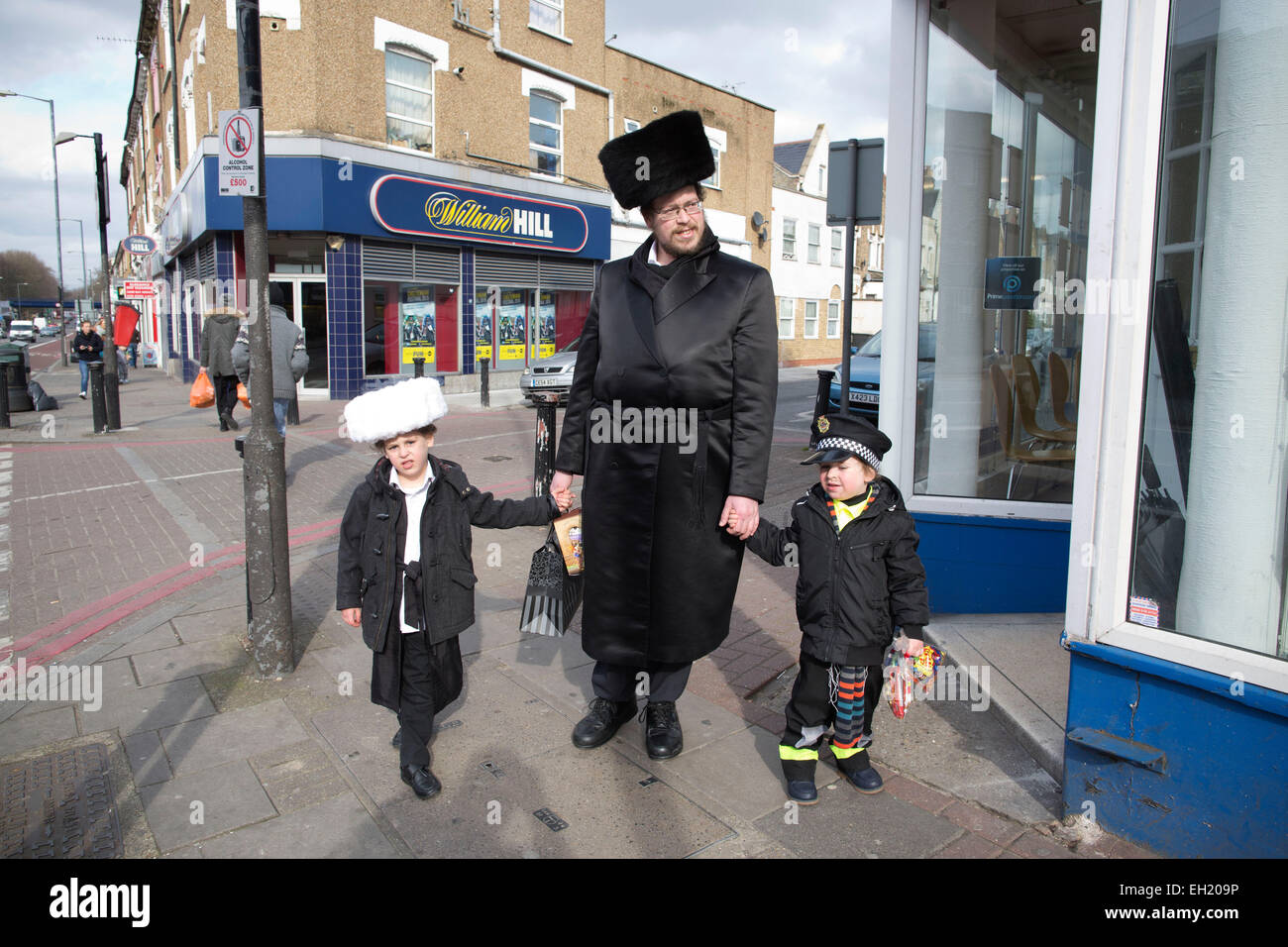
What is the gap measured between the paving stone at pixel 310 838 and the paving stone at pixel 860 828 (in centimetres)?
127

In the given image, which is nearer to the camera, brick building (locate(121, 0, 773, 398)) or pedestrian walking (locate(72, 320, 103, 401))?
brick building (locate(121, 0, 773, 398))

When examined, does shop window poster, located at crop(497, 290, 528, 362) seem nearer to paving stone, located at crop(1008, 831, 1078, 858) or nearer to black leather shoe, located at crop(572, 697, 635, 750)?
black leather shoe, located at crop(572, 697, 635, 750)

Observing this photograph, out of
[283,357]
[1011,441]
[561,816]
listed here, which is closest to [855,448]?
[561,816]

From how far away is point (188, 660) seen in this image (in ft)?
14.2

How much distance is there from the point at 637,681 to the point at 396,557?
3.67 ft

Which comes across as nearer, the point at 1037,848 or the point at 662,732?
the point at 1037,848

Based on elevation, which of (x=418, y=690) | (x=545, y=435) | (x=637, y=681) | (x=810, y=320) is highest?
(x=810, y=320)

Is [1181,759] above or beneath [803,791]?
above

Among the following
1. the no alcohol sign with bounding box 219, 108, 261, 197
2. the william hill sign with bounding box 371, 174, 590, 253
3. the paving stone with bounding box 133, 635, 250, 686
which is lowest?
the paving stone with bounding box 133, 635, 250, 686

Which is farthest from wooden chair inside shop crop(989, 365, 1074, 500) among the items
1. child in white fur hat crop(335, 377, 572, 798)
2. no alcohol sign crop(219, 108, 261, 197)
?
no alcohol sign crop(219, 108, 261, 197)

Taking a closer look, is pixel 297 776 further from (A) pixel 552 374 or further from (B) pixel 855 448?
(A) pixel 552 374

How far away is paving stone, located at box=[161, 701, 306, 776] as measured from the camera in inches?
132

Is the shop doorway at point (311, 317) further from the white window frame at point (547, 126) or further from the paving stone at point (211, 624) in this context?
the paving stone at point (211, 624)

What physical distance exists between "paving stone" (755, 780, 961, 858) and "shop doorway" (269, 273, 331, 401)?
50.4ft
